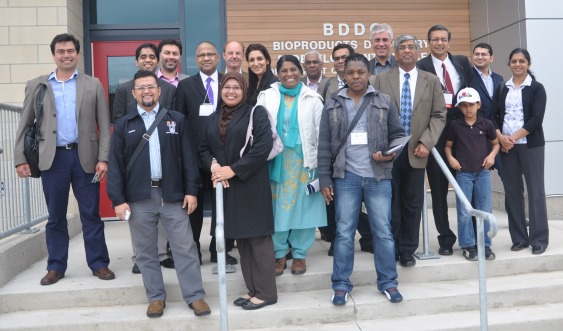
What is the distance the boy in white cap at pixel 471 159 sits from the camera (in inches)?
195

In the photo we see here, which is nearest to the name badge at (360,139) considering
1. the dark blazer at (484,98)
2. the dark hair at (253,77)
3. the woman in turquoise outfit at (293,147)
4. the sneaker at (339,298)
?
the woman in turquoise outfit at (293,147)

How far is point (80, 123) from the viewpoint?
4598 millimetres

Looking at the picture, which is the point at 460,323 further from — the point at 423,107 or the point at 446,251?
the point at 423,107

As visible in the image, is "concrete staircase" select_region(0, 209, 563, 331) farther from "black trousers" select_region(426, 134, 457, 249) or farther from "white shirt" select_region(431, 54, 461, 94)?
"white shirt" select_region(431, 54, 461, 94)

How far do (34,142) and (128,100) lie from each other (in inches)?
30.5

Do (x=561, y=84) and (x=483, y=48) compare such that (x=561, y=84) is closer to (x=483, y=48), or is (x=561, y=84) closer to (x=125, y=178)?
(x=483, y=48)

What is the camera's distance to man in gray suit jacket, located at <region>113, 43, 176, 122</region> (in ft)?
15.4

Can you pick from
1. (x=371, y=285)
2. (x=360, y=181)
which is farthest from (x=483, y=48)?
(x=371, y=285)

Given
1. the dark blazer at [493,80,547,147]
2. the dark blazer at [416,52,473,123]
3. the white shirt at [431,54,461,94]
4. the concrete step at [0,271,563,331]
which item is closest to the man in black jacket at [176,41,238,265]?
the concrete step at [0,271,563,331]

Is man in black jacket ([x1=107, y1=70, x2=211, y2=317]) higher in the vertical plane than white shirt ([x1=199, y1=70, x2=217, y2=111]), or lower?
lower

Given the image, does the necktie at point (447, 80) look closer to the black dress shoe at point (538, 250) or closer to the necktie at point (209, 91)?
the black dress shoe at point (538, 250)

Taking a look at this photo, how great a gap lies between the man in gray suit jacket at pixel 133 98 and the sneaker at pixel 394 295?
2228 mm

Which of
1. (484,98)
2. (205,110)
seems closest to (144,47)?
(205,110)

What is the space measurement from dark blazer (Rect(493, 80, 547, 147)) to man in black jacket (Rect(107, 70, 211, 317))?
9.40 feet
